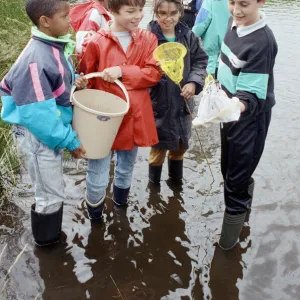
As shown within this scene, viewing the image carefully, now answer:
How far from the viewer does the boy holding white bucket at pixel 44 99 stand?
7.68 feet

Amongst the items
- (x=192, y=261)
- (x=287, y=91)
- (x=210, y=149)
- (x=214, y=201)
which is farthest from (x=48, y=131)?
(x=287, y=91)

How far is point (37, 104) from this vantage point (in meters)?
2.34

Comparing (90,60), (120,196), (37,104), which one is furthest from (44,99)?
(120,196)

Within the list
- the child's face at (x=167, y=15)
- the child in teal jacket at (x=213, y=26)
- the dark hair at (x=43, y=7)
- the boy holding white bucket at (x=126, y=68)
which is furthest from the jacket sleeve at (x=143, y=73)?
the child in teal jacket at (x=213, y=26)

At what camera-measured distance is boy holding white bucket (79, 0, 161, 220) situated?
8.89 ft

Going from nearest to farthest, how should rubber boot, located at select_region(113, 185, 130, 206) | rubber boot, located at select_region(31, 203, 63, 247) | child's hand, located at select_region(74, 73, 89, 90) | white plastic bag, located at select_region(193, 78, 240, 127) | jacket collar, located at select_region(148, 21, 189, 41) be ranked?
white plastic bag, located at select_region(193, 78, 240, 127), child's hand, located at select_region(74, 73, 89, 90), rubber boot, located at select_region(31, 203, 63, 247), jacket collar, located at select_region(148, 21, 189, 41), rubber boot, located at select_region(113, 185, 130, 206)

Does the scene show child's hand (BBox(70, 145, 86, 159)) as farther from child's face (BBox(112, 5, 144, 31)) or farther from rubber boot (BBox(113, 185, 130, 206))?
child's face (BBox(112, 5, 144, 31))

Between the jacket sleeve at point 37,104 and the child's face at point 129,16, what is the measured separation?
0.71 meters

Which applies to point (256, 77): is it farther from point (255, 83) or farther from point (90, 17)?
point (90, 17)

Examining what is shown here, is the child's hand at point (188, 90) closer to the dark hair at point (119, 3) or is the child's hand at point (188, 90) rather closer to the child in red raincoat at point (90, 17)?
the dark hair at point (119, 3)

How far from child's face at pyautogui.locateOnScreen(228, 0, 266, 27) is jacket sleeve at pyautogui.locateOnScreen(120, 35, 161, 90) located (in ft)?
2.28

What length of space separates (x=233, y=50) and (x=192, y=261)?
1.57m

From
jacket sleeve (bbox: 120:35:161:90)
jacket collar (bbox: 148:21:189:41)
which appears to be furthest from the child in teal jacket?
jacket sleeve (bbox: 120:35:161:90)

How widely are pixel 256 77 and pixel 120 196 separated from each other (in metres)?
1.68
